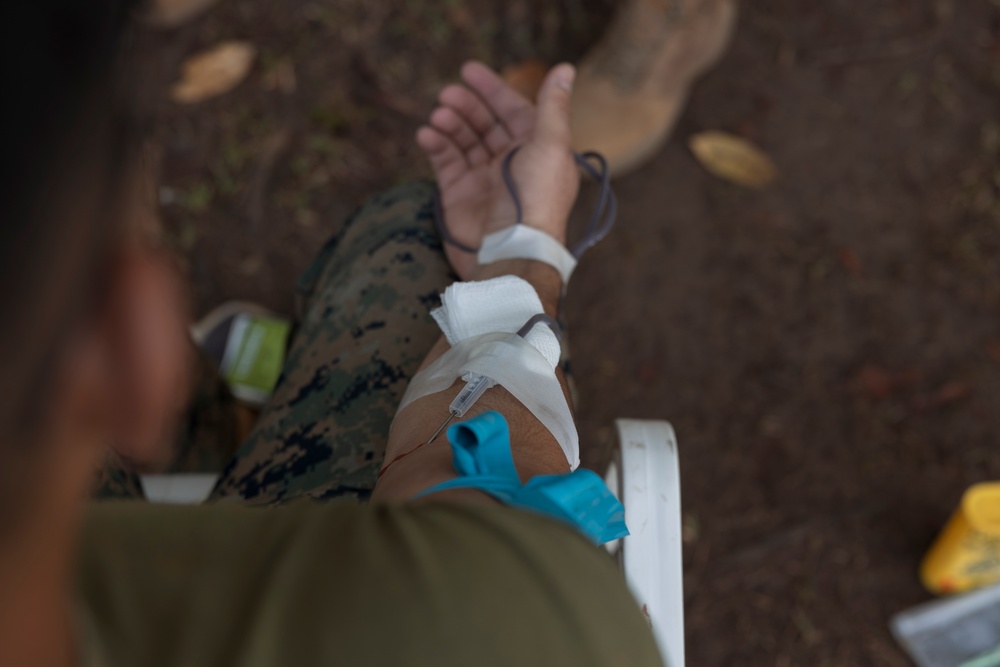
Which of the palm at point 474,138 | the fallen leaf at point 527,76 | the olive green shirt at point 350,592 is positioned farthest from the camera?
the fallen leaf at point 527,76

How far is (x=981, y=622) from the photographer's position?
4.65ft

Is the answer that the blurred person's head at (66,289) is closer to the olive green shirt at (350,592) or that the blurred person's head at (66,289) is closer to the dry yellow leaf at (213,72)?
the olive green shirt at (350,592)

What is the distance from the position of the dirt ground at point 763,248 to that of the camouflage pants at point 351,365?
62 cm

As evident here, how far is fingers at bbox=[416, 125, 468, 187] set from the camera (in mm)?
1179

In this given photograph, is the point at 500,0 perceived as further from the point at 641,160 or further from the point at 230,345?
the point at 230,345

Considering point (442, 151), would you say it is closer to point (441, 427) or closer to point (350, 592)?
point (441, 427)

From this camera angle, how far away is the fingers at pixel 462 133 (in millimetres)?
1185

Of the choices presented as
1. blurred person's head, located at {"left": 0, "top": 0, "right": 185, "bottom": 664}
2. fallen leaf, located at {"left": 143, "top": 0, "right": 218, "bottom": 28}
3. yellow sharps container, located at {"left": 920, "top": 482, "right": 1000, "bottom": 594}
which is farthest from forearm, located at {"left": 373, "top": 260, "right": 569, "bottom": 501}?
fallen leaf, located at {"left": 143, "top": 0, "right": 218, "bottom": 28}

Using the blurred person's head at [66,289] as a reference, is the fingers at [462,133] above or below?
below

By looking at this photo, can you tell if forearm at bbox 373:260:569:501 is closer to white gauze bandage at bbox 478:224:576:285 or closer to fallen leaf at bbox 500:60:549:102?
white gauze bandage at bbox 478:224:576:285

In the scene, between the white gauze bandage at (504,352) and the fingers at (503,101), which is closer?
the white gauze bandage at (504,352)

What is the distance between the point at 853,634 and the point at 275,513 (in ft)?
4.39

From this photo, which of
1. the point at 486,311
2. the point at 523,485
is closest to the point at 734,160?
the point at 486,311

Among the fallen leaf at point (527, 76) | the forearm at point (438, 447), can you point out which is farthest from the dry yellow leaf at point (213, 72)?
the forearm at point (438, 447)
